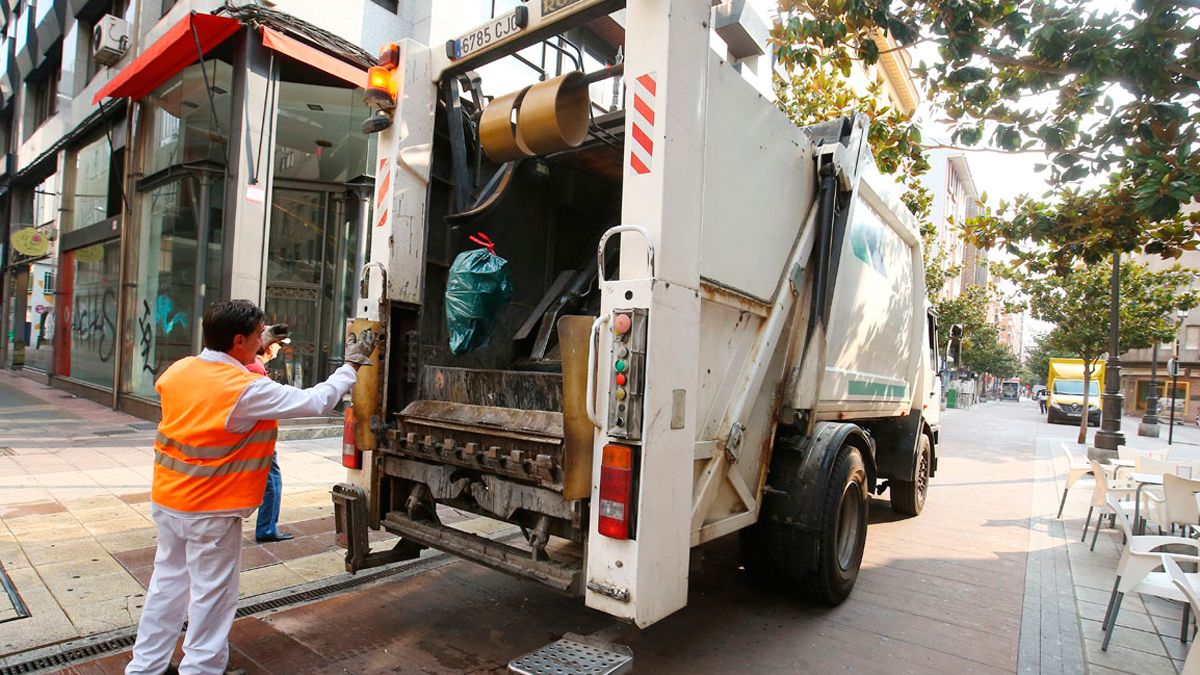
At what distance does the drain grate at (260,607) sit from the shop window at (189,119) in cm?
741

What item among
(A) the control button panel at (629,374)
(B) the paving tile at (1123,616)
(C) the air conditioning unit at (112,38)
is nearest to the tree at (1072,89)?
(B) the paving tile at (1123,616)

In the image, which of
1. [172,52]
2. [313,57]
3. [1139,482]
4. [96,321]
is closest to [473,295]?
[1139,482]

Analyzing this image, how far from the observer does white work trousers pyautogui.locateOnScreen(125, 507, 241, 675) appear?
2605 millimetres

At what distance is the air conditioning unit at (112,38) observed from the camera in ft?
37.2

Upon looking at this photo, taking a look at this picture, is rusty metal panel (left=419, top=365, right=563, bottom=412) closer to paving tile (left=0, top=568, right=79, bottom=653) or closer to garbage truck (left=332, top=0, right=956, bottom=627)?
garbage truck (left=332, top=0, right=956, bottom=627)

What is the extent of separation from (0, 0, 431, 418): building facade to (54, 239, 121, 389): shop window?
85mm

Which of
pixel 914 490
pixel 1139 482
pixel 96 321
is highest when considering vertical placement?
pixel 96 321

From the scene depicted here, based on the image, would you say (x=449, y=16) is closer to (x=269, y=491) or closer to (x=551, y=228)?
(x=551, y=228)

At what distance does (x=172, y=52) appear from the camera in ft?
29.5

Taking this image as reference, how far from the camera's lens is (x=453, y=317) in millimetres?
3625

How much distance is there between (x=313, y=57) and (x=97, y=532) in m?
6.68

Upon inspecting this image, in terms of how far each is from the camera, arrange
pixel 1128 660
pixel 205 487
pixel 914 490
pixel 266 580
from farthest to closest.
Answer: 1. pixel 914 490
2. pixel 266 580
3. pixel 1128 660
4. pixel 205 487

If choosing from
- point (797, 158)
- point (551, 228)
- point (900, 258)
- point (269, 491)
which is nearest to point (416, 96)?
point (551, 228)

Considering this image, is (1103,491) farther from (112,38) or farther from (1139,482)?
(112,38)
